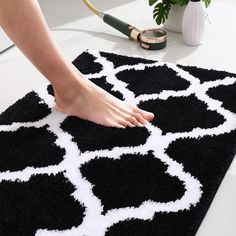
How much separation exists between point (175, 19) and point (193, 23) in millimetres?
189

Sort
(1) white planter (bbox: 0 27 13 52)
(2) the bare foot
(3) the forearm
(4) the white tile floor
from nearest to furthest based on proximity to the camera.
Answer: (3) the forearm < (2) the bare foot < (4) the white tile floor < (1) white planter (bbox: 0 27 13 52)

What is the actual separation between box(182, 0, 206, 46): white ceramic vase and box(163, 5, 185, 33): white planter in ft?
0.38

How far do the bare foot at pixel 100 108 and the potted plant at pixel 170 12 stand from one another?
2.20 feet

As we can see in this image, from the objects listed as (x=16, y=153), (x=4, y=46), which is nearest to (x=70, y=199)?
(x=16, y=153)

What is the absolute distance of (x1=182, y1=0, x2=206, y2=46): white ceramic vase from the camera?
5.93ft

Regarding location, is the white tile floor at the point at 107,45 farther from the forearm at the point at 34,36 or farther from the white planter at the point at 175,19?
the forearm at the point at 34,36

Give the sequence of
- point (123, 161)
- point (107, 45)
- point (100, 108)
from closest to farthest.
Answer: point (123, 161) → point (100, 108) → point (107, 45)

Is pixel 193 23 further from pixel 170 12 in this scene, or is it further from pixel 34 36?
pixel 34 36

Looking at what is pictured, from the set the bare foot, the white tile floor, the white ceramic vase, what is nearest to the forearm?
the bare foot

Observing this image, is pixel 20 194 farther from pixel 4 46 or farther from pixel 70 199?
pixel 4 46

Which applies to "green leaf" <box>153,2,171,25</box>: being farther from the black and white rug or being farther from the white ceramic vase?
the black and white rug

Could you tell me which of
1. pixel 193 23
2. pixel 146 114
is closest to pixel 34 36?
pixel 146 114

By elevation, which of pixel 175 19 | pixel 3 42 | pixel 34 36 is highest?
pixel 34 36

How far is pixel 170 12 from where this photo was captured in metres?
2.02
